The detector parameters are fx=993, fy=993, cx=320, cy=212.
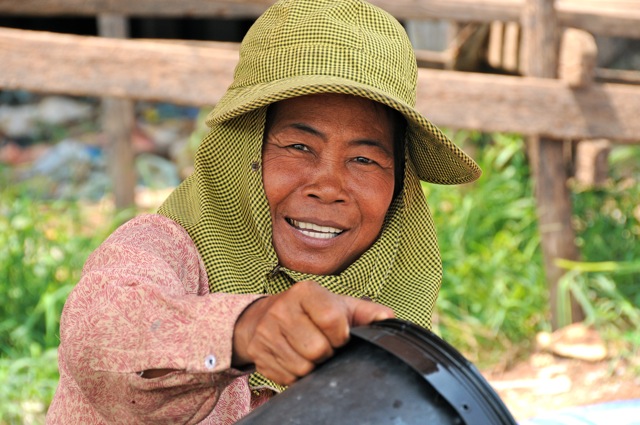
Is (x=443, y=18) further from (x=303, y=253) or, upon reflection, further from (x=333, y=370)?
(x=333, y=370)

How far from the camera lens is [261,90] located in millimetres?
2209

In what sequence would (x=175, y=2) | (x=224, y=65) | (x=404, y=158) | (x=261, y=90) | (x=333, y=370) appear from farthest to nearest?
(x=175, y=2) < (x=224, y=65) < (x=404, y=158) < (x=261, y=90) < (x=333, y=370)

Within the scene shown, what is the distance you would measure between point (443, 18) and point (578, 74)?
86 cm

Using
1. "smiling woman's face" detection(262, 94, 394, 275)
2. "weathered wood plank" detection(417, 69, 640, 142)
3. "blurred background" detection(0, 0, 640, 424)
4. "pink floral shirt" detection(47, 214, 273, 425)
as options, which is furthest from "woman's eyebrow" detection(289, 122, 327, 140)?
"weathered wood plank" detection(417, 69, 640, 142)

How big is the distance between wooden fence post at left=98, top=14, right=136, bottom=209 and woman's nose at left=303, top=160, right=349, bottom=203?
3743 mm

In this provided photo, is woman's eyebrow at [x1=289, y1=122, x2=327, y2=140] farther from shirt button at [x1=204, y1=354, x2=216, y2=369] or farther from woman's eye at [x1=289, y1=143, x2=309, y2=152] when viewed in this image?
shirt button at [x1=204, y1=354, x2=216, y2=369]

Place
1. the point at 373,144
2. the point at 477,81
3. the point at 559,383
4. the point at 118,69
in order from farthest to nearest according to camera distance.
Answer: the point at 559,383
the point at 477,81
the point at 118,69
the point at 373,144

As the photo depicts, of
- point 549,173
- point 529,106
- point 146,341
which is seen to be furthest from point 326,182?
point 549,173

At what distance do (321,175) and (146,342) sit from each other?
718mm

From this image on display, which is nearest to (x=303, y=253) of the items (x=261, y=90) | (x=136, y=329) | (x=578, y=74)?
(x=261, y=90)

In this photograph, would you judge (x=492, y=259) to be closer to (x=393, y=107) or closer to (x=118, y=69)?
(x=118, y=69)

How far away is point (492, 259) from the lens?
203 inches

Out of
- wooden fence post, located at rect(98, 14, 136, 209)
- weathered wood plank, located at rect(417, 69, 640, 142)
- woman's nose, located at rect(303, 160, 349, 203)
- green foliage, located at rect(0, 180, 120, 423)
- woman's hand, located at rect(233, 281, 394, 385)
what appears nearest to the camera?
woman's hand, located at rect(233, 281, 394, 385)

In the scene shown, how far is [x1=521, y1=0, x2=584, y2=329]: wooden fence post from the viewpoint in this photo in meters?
4.76
